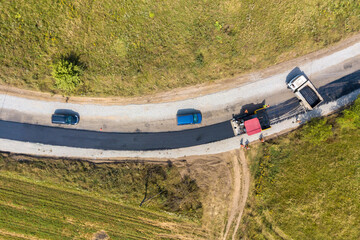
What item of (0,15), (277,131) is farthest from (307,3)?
(0,15)

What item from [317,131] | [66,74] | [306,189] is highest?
[66,74]

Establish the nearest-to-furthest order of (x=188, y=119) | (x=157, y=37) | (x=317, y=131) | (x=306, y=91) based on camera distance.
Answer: (x=317, y=131), (x=157, y=37), (x=306, y=91), (x=188, y=119)

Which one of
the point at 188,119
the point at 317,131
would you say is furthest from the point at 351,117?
the point at 188,119

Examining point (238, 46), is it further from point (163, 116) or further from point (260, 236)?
point (260, 236)

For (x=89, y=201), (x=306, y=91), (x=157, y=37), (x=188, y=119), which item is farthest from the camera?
(x=89, y=201)

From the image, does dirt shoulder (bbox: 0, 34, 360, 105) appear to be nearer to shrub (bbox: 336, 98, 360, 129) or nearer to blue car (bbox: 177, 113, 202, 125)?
blue car (bbox: 177, 113, 202, 125)

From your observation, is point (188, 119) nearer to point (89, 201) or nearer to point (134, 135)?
point (134, 135)

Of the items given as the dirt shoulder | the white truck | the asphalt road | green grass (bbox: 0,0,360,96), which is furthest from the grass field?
green grass (bbox: 0,0,360,96)
